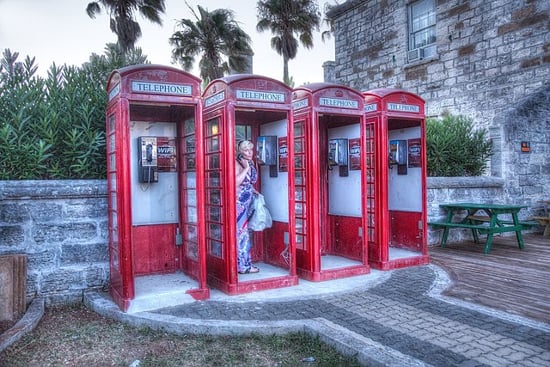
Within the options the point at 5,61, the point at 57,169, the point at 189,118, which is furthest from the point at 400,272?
the point at 5,61

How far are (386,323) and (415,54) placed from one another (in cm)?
1166

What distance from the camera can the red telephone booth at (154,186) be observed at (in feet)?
16.1

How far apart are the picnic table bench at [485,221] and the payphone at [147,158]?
5.82 meters

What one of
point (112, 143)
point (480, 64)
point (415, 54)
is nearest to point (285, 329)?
point (112, 143)

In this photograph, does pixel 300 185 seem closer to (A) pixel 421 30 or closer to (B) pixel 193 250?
(B) pixel 193 250

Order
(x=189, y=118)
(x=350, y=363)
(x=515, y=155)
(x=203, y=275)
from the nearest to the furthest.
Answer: (x=350, y=363)
(x=203, y=275)
(x=189, y=118)
(x=515, y=155)

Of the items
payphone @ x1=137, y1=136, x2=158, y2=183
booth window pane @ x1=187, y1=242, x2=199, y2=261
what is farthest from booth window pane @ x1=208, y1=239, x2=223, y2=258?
payphone @ x1=137, y1=136, x2=158, y2=183

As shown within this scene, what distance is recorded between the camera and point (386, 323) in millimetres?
4430

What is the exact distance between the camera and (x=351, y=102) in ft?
20.8

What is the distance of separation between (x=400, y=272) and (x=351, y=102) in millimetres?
2616

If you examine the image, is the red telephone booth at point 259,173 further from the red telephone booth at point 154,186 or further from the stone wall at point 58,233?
the stone wall at point 58,233

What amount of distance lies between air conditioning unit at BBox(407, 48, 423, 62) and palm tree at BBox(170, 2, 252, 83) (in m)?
9.11

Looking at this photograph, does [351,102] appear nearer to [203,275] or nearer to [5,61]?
[203,275]

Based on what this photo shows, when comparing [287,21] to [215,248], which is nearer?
[215,248]
